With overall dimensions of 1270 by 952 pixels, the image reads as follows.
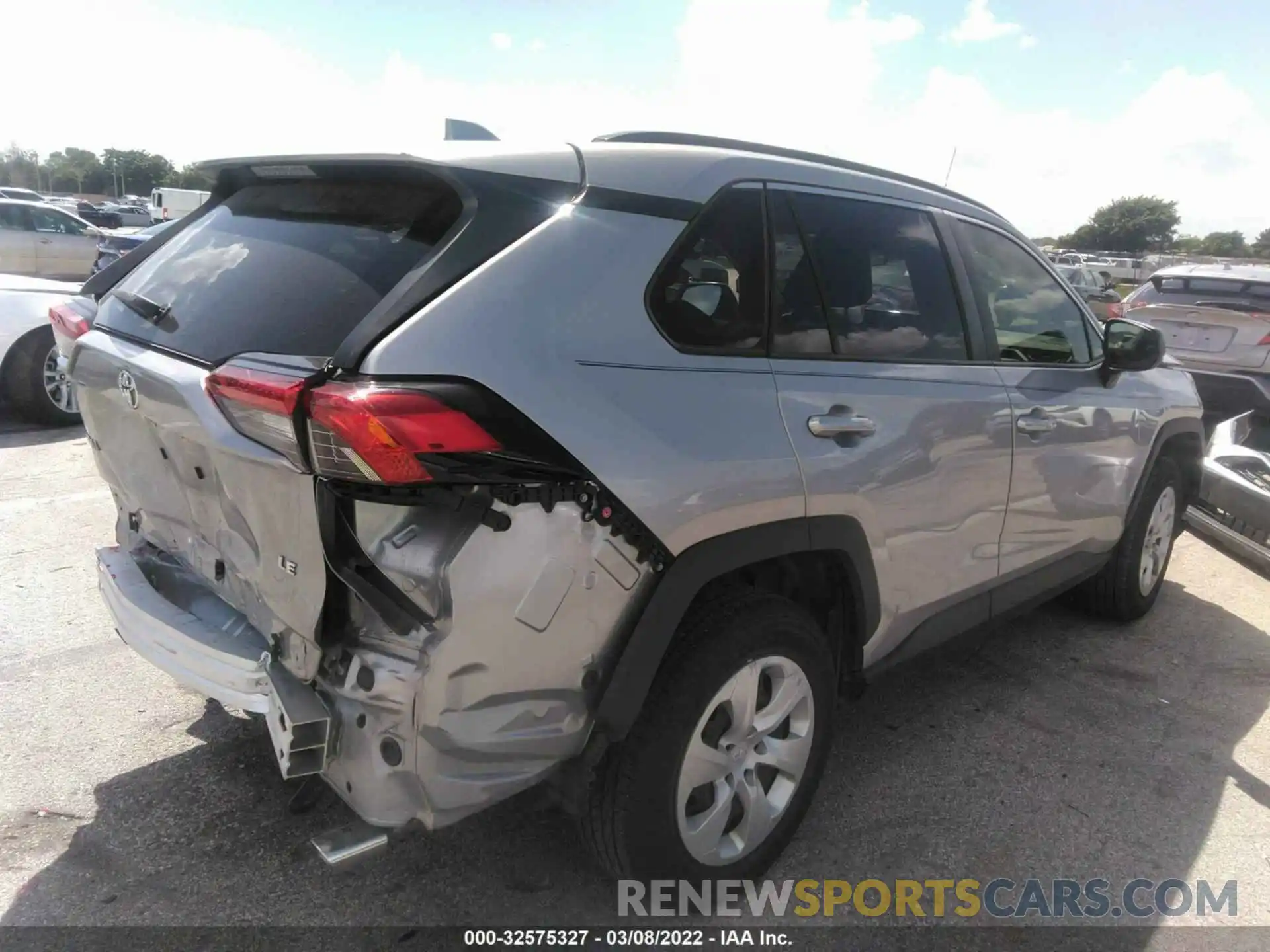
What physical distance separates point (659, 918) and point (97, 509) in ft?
14.7

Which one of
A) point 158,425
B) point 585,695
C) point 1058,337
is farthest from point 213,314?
point 1058,337

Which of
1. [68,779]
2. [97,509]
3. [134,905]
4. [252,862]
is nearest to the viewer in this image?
[134,905]

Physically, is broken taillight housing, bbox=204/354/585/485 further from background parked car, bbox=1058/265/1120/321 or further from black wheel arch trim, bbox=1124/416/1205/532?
background parked car, bbox=1058/265/1120/321

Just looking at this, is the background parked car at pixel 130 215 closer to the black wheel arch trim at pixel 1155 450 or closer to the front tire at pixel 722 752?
the black wheel arch trim at pixel 1155 450

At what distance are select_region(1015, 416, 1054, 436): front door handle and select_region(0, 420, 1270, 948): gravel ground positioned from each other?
3.83 feet

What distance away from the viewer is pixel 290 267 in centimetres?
217

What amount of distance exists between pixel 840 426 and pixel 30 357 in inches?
275

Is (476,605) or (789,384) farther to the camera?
(789,384)

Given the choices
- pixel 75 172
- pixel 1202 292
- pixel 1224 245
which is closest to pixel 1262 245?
pixel 1224 245

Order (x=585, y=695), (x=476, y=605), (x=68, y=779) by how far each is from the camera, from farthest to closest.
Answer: (x=68, y=779), (x=585, y=695), (x=476, y=605)

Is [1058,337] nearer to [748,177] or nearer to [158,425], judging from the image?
[748,177]

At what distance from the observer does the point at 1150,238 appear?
243 feet

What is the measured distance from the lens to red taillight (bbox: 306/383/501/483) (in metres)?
1.72

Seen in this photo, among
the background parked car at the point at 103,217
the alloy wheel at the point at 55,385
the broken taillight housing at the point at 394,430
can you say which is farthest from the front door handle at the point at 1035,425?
the background parked car at the point at 103,217
